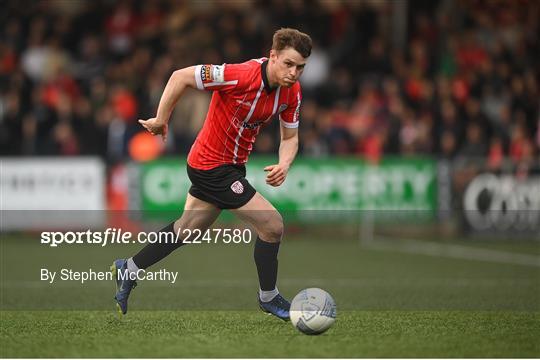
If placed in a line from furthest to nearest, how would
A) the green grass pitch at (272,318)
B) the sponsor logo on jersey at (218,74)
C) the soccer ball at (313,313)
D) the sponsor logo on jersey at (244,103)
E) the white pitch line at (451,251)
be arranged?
the white pitch line at (451,251) → the sponsor logo on jersey at (244,103) → the sponsor logo on jersey at (218,74) → the soccer ball at (313,313) → the green grass pitch at (272,318)

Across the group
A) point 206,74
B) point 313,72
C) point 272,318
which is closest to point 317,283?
point 272,318

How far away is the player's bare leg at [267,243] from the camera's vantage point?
7906 millimetres

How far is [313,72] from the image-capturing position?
19688 mm

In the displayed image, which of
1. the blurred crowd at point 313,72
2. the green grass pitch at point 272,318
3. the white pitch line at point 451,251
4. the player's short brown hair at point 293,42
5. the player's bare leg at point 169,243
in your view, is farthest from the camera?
the blurred crowd at point 313,72

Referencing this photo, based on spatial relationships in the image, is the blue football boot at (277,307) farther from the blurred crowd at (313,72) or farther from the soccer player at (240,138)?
the blurred crowd at (313,72)

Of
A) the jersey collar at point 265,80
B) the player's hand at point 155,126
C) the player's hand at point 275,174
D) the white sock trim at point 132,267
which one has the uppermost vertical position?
the jersey collar at point 265,80

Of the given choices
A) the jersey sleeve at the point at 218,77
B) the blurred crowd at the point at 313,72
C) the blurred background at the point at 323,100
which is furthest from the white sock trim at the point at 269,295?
the blurred crowd at the point at 313,72

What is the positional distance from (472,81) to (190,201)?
12500 mm

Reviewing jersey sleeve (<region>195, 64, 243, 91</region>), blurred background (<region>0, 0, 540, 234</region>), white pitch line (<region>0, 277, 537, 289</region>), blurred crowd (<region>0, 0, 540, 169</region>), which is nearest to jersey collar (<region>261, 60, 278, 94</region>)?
jersey sleeve (<region>195, 64, 243, 91</region>)

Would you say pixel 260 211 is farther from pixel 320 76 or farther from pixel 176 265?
pixel 320 76

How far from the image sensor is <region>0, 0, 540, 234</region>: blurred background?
1708cm

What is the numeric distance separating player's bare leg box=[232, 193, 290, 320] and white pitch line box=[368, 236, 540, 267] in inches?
246

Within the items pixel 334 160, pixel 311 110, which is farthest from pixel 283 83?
pixel 311 110

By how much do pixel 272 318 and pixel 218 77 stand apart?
194cm
